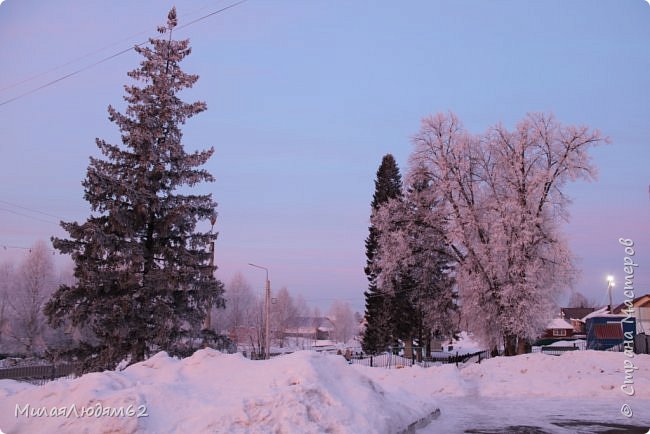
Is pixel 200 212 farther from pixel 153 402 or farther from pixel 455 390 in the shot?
pixel 153 402

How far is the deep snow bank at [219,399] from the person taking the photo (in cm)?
794

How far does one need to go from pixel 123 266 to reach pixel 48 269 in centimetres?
5342

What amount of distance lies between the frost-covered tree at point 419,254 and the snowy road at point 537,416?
18.6 m

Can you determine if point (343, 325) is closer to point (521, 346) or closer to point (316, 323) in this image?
point (316, 323)

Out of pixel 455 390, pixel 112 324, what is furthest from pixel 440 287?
pixel 112 324

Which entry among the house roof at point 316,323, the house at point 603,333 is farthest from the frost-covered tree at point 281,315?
the house at point 603,333

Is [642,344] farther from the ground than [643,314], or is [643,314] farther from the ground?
[643,314]

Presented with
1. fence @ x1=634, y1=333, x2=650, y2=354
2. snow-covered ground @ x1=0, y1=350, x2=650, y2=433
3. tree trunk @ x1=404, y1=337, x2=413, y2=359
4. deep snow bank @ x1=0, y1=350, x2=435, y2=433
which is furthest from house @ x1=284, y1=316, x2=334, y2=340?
deep snow bank @ x1=0, y1=350, x2=435, y2=433

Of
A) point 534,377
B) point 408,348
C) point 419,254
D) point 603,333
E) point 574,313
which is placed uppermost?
point 419,254

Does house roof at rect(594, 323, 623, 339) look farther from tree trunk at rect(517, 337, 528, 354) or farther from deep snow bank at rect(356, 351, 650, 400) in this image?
deep snow bank at rect(356, 351, 650, 400)

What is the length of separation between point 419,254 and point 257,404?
30.6 m

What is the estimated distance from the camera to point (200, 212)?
22172 mm

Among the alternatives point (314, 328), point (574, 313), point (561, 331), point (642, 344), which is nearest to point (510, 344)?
point (642, 344)

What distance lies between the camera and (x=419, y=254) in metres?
38.2
